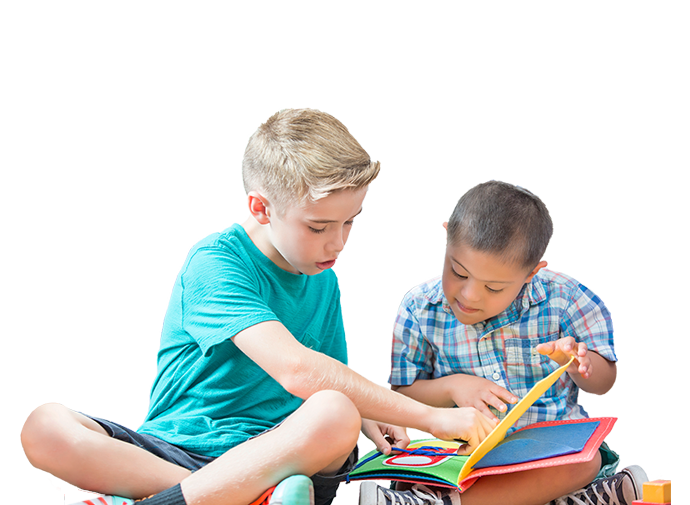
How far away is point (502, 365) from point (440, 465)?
0.33 meters

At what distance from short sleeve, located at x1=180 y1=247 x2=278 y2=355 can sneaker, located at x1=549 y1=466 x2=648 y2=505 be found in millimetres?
638

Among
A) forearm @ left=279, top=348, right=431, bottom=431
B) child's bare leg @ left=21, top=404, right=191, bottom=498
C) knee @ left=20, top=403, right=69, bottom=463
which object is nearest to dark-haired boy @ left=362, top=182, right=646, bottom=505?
forearm @ left=279, top=348, right=431, bottom=431

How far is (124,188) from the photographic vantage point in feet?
4.94

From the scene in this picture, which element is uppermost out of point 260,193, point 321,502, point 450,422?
point 260,193

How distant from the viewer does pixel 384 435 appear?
127cm

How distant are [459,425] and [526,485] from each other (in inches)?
8.2

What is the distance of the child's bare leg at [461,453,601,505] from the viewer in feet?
3.55

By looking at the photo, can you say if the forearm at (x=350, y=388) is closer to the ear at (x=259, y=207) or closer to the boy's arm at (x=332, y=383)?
the boy's arm at (x=332, y=383)

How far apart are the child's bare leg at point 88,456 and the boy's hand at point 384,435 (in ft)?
1.33

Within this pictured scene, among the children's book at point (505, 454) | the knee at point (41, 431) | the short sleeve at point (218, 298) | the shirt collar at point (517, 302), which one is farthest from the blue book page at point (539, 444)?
the knee at point (41, 431)

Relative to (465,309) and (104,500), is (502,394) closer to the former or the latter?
(465,309)

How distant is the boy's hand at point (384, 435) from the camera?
3.90 ft

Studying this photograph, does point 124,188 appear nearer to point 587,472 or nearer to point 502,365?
point 502,365

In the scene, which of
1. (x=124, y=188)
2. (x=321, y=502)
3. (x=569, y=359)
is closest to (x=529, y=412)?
(x=569, y=359)
